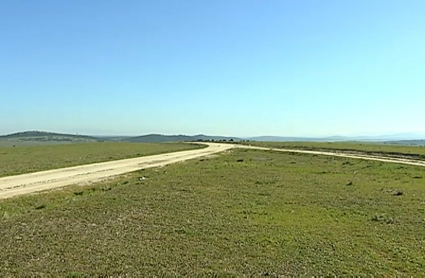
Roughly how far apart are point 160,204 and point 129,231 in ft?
17.2

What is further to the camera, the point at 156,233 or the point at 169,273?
the point at 156,233

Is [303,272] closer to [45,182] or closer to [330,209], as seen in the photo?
[330,209]

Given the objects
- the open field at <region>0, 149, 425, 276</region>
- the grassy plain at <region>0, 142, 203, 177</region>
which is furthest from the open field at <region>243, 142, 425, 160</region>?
the open field at <region>0, 149, 425, 276</region>

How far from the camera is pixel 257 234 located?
13.5 m

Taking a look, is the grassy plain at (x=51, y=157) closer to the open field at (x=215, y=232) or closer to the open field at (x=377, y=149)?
the open field at (x=215, y=232)

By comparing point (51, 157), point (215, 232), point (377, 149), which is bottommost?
point (215, 232)

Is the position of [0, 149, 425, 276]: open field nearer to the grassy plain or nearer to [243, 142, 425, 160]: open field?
the grassy plain

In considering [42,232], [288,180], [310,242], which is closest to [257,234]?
[310,242]

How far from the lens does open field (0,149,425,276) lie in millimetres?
10391

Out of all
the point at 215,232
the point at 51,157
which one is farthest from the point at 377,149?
the point at 215,232

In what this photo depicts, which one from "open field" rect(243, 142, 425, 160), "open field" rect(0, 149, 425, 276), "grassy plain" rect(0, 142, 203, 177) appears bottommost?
"open field" rect(0, 149, 425, 276)

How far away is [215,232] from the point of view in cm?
1373

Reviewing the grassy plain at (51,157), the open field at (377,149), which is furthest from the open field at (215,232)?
the open field at (377,149)

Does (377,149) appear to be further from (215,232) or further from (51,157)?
(215,232)
